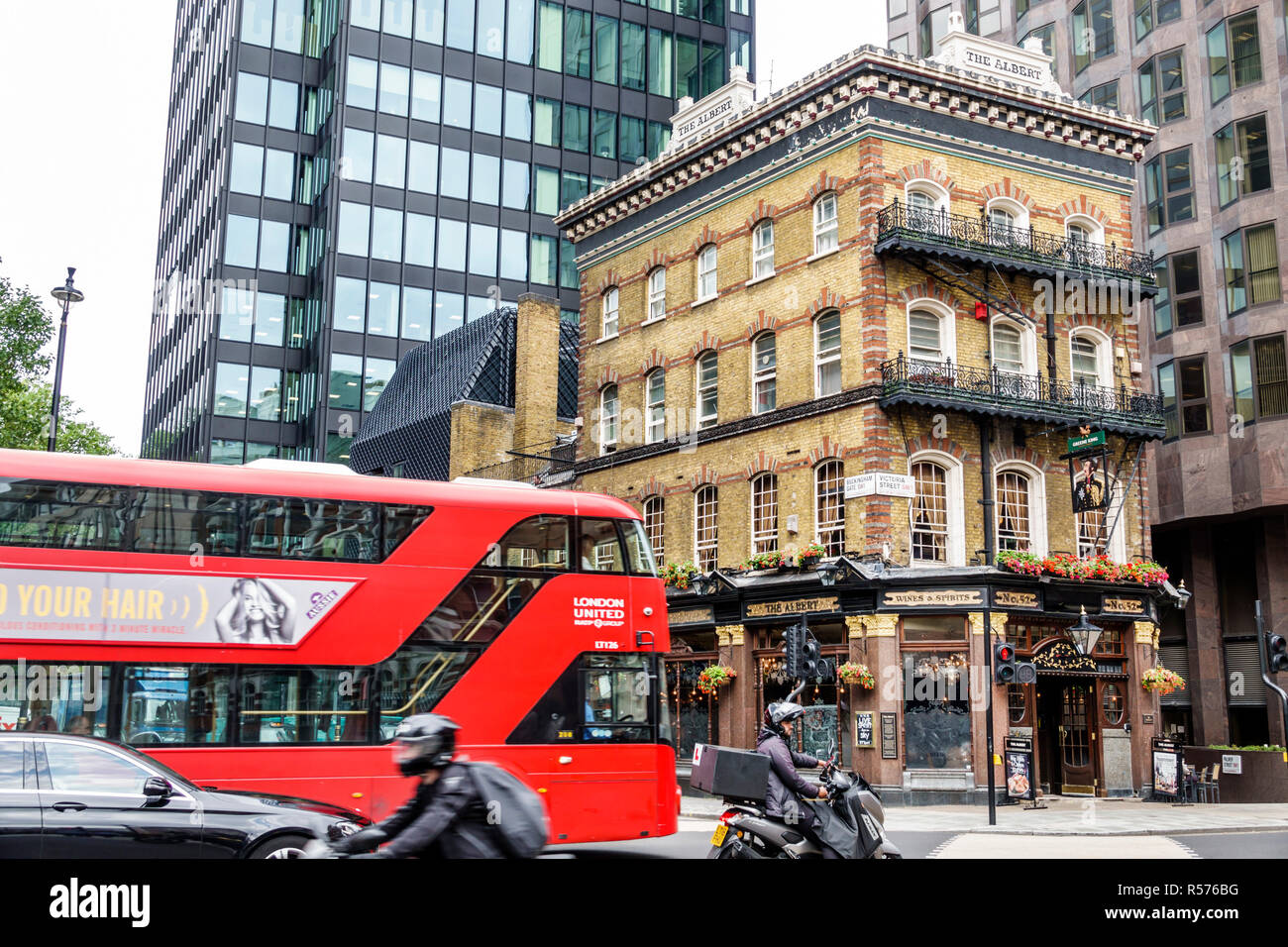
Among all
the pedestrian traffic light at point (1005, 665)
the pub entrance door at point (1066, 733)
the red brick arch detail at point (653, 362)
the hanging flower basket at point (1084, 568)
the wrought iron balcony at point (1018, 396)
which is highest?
the red brick arch detail at point (653, 362)

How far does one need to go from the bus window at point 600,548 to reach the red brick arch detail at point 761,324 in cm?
1516

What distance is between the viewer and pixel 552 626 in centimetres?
1381

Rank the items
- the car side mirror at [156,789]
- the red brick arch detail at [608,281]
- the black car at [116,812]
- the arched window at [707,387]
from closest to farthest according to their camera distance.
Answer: the black car at [116,812], the car side mirror at [156,789], the arched window at [707,387], the red brick arch detail at [608,281]

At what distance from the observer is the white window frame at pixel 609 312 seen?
1357 inches

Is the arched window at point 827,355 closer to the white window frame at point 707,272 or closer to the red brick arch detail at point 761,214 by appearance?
the red brick arch detail at point 761,214

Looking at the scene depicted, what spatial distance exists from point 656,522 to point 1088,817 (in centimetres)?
1395

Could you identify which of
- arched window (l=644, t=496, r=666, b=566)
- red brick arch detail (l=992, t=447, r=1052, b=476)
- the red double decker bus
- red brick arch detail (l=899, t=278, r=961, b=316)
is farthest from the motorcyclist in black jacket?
arched window (l=644, t=496, r=666, b=566)

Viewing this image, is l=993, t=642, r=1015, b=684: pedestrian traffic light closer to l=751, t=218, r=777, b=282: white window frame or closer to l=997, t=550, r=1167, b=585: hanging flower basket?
l=997, t=550, r=1167, b=585: hanging flower basket

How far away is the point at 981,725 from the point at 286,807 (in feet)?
58.8

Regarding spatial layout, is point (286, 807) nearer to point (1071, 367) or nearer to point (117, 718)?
point (117, 718)

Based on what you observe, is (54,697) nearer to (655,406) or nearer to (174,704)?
(174,704)

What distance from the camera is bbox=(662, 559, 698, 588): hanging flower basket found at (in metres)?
29.5

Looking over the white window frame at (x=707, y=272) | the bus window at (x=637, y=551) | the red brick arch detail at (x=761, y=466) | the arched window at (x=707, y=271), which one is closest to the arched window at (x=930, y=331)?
the red brick arch detail at (x=761, y=466)
